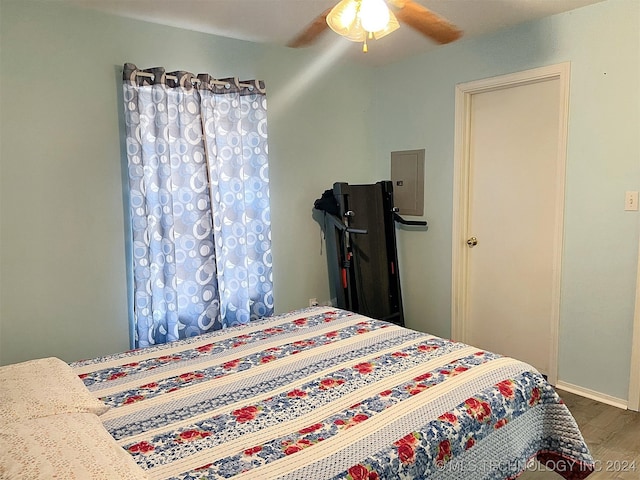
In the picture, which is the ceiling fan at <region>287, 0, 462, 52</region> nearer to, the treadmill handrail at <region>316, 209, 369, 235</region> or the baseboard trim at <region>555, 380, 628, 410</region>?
the treadmill handrail at <region>316, 209, 369, 235</region>

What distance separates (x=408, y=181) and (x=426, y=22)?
4.08 ft

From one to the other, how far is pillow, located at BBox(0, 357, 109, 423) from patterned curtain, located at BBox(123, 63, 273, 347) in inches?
45.6

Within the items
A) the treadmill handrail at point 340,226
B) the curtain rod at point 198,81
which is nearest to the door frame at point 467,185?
the treadmill handrail at point 340,226

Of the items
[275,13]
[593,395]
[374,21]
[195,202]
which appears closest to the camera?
[374,21]

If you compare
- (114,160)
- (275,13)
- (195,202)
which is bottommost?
(195,202)

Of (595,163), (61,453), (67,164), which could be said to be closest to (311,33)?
(67,164)

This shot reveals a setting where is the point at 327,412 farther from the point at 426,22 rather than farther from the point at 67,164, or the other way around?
the point at 426,22

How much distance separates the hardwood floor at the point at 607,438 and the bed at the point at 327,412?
1.58ft

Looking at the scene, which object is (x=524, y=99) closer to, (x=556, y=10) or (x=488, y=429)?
(x=556, y=10)

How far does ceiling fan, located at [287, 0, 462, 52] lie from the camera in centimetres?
186

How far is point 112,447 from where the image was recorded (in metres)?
1.24

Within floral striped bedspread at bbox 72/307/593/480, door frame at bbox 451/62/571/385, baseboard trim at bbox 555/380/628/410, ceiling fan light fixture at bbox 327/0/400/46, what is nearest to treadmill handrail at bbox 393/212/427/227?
door frame at bbox 451/62/571/385

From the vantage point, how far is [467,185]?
3562 millimetres

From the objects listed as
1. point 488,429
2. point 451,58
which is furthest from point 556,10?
point 488,429
